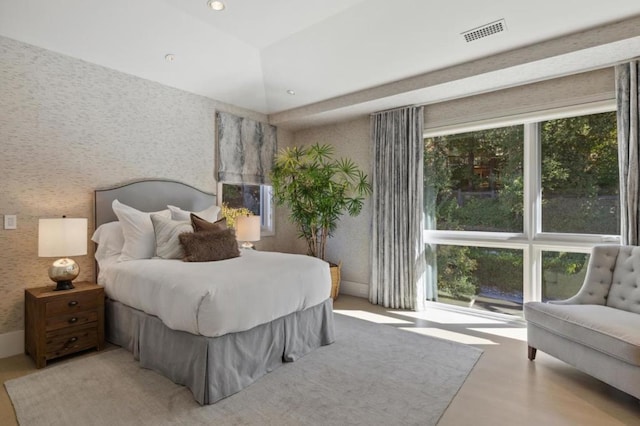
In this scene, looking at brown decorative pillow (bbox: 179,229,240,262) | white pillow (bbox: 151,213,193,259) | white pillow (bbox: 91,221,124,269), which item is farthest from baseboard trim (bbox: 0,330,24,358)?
brown decorative pillow (bbox: 179,229,240,262)

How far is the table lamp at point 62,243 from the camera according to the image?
8.63ft

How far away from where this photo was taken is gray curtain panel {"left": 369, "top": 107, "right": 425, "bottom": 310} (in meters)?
4.16

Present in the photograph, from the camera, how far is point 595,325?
222cm

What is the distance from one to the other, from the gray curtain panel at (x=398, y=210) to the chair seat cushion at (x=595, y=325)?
1.58 m

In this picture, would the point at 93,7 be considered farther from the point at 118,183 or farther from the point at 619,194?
the point at 619,194

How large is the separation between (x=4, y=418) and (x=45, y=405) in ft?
0.61

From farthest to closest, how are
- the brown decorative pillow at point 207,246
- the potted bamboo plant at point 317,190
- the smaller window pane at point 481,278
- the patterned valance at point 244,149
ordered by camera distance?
1. the patterned valance at point 244,149
2. the potted bamboo plant at point 317,190
3. the smaller window pane at point 481,278
4. the brown decorative pillow at point 207,246

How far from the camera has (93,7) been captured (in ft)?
9.04

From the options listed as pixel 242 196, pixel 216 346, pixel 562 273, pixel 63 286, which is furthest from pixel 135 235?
pixel 562 273

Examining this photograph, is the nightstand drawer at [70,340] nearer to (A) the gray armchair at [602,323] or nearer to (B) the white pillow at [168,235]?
(B) the white pillow at [168,235]

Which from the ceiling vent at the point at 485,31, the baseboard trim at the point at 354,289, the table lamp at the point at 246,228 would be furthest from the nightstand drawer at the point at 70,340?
the ceiling vent at the point at 485,31

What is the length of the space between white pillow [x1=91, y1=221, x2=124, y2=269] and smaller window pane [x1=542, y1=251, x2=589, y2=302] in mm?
4426

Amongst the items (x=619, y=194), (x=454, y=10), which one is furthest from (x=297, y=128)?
(x=619, y=194)

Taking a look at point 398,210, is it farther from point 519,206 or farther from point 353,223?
point 519,206
